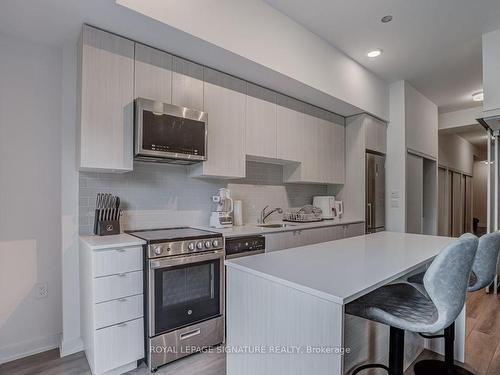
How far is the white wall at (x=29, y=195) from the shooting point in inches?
89.0

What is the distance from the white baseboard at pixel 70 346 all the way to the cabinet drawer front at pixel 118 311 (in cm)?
66

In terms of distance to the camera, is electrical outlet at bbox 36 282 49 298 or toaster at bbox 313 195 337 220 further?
toaster at bbox 313 195 337 220

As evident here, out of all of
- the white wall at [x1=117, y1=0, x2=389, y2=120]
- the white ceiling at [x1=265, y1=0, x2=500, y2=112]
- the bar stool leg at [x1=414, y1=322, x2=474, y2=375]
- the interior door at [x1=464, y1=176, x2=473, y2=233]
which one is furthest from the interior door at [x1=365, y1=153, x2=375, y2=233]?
the interior door at [x1=464, y1=176, x2=473, y2=233]

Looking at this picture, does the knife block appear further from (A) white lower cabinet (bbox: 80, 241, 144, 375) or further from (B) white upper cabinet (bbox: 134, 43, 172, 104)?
(B) white upper cabinet (bbox: 134, 43, 172, 104)

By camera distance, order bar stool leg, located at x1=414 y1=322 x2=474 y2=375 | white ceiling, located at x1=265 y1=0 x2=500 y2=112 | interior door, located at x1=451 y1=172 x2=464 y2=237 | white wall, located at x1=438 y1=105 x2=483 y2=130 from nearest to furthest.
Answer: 1. bar stool leg, located at x1=414 y1=322 x2=474 y2=375
2. white ceiling, located at x1=265 y1=0 x2=500 y2=112
3. white wall, located at x1=438 y1=105 x2=483 y2=130
4. interior door, located at x1=451 y1=172 x2=464 y2=237

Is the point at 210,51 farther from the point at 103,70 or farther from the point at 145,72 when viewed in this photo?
the point at 103,70

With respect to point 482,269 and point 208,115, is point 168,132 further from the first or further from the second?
point 482,269

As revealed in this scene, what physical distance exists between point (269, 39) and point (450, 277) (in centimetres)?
241

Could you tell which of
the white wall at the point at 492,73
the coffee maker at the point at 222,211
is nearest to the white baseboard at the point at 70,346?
the coffee maker at the point at 222,211

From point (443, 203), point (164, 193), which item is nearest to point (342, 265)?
point (164, 193)

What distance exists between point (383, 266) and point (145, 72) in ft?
7.32

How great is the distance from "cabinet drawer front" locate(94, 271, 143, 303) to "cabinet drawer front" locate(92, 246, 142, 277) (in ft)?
0.11

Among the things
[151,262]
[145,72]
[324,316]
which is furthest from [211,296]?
[145,72]

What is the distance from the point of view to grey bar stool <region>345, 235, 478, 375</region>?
1.17 m
